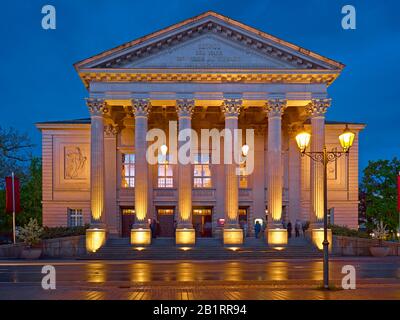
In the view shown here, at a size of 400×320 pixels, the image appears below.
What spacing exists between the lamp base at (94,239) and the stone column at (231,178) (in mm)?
9616

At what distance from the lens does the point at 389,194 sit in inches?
2633

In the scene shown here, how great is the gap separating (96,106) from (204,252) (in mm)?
14087

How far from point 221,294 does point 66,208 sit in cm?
3849

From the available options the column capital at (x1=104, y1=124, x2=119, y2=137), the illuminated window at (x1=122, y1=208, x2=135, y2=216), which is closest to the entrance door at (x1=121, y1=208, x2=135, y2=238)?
the illuminated window at (x1=122, y1=208, x2=135, y2=216)

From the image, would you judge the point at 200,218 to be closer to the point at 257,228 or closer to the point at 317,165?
the point at 257,228

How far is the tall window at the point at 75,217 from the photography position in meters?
53.4

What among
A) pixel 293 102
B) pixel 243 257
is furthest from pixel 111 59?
pixel 243 257

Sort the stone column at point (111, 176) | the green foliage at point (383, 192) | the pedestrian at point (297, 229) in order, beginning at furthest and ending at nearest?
the green foliage at point (383, 192) < the stone column at point (111, 176) < the pedestrian at point (297, 229)

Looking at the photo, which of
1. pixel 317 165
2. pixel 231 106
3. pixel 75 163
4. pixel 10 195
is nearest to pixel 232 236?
pixel 317 165

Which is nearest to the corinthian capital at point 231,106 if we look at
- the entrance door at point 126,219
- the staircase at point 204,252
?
the staircase at point 204,252

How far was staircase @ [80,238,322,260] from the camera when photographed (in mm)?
39094

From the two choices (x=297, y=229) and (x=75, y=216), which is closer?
(x=297, y=229)

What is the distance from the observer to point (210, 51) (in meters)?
43.6

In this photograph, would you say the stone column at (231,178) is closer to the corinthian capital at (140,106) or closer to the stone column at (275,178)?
the stone column at (275,178)
